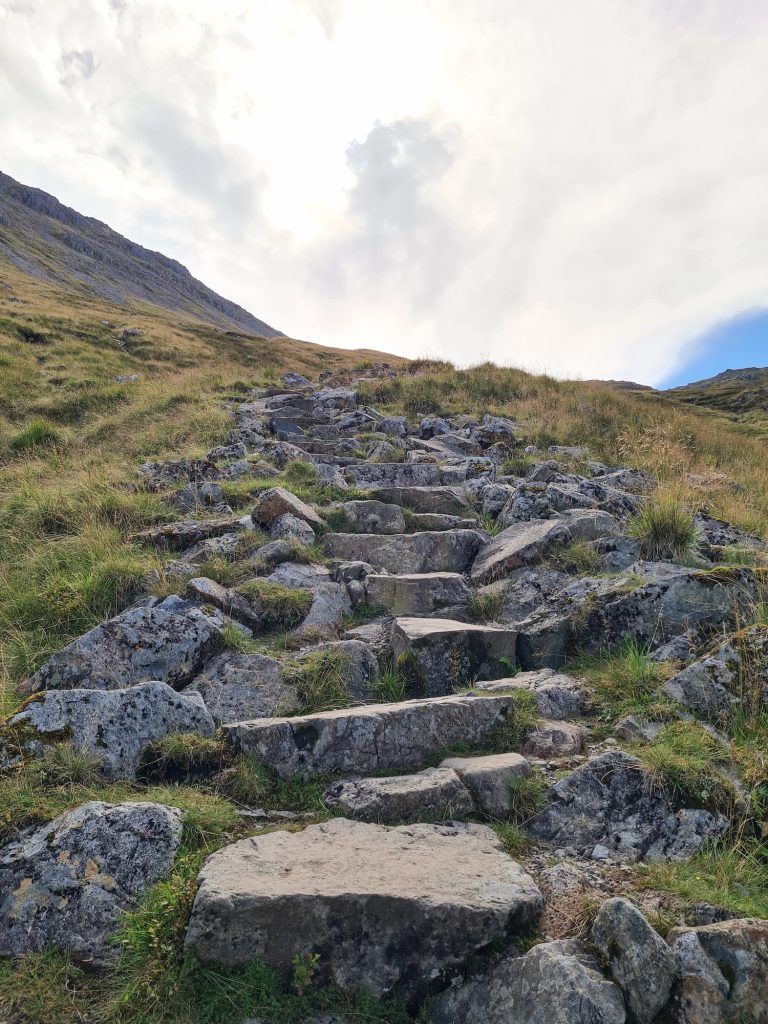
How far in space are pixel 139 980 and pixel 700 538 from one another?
265 inches

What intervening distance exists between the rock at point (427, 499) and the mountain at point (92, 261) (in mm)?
71367

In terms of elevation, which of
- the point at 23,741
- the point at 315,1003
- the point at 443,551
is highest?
the point at 443,551

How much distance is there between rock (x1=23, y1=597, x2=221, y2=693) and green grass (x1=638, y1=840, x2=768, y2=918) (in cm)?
395

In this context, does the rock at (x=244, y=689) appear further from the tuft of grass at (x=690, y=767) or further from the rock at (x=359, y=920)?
the tuft of grass at (x=690, y=767)

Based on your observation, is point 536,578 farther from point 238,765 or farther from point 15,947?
point 15,947

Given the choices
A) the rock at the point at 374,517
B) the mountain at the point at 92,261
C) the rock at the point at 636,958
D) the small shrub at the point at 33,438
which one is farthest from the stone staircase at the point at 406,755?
the mountain at the point at 92,261

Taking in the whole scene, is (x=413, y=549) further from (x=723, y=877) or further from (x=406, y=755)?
(x=723, y=877)

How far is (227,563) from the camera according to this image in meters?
6.93

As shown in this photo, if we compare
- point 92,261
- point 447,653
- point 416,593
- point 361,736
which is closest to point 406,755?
point 361,736

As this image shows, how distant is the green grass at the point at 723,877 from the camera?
9.71ft

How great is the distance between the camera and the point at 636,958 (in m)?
2.55

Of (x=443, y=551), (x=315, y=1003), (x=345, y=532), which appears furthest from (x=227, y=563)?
(x=315, y=1003)

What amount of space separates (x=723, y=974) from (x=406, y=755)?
88.5 inches

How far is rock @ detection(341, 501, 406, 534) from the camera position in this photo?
8883 millimetres
